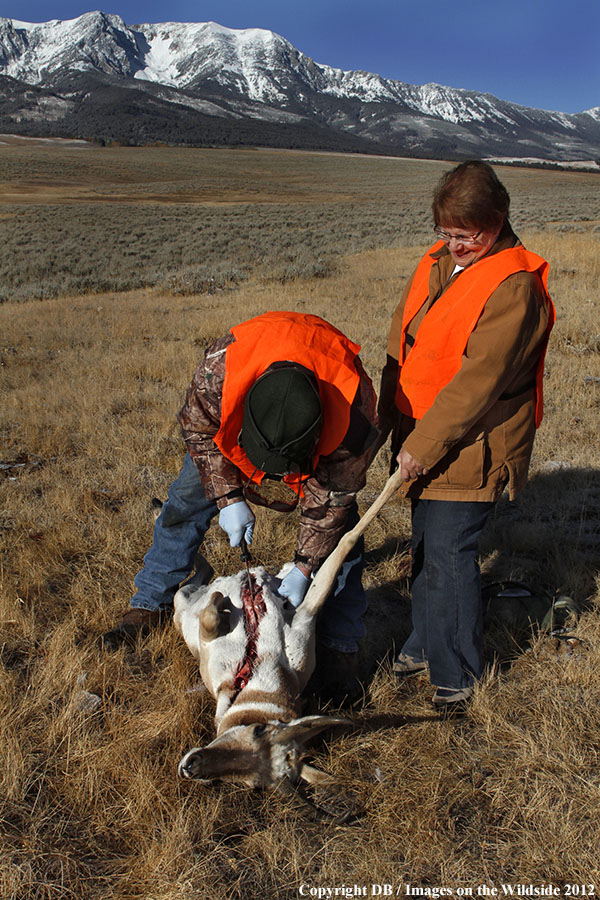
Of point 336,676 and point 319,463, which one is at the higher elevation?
point 319,463

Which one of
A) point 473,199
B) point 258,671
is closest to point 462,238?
point 473,199

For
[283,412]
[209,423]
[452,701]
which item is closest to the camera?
[283,412]

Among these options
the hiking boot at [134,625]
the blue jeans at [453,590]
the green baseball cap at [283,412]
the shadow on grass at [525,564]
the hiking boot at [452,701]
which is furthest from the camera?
the shadow on grass at [525,564]

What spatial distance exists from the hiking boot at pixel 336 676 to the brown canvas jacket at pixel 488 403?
88cm

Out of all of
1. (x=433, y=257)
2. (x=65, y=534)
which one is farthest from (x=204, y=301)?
(x=433, y=257)

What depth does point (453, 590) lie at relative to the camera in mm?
2711

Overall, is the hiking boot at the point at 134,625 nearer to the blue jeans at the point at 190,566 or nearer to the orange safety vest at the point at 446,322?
the blue jeans at the point at 190,566

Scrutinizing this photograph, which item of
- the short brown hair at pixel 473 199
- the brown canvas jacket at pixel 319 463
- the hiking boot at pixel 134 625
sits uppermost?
the short brown hair at pixel 473 199

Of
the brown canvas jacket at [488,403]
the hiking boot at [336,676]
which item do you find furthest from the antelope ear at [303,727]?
the brown canvas jacket at [488,403]

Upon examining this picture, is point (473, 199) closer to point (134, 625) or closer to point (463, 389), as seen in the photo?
point (463, 389)

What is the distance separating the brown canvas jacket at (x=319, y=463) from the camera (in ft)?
8.13

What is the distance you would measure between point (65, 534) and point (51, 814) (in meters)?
2.05

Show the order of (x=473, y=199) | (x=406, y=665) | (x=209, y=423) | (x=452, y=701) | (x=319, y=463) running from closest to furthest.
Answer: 1. (x=473, y=199)
2. (x=319, y=463)
3. (x=209, y=423)
4. (x=452, y=701)
5. (x=406, y=665)

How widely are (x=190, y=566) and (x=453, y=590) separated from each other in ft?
4.55
